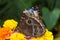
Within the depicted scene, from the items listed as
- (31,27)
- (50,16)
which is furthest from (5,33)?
(50,16)

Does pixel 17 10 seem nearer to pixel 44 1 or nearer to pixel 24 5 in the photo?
pixel 24 5

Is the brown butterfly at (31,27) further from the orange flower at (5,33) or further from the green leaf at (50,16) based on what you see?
the green leaf at (50,16)

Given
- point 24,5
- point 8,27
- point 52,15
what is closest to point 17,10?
point 24,5

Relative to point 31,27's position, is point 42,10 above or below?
above

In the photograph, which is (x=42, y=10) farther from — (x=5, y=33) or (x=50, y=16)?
(x=5, y=33)

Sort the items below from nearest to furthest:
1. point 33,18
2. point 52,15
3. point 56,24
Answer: point 33,18, point 52,15, point 56,24

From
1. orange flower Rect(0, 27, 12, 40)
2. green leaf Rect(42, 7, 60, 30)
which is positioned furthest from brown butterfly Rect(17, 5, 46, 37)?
→ green leaf Rect(42, 7, 60, 30)

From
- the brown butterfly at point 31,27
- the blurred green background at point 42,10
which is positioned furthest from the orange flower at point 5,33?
the blurred green background at point 42,10
